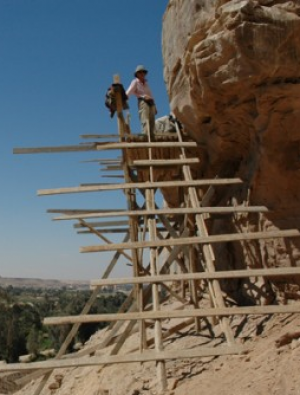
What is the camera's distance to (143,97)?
8.16 meters

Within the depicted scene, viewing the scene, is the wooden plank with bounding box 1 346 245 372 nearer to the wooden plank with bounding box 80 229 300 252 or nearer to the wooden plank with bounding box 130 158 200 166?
the wooden plank with bounding box 80 229 300 252

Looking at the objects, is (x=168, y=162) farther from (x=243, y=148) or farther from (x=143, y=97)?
(x=143, y=97)

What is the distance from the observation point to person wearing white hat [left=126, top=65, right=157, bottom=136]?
8.05 m

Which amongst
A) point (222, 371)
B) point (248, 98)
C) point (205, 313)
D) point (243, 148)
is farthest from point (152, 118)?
point (222, 371)

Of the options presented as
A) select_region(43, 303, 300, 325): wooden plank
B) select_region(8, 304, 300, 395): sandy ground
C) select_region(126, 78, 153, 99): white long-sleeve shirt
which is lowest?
select_region(8, 304, 300, 395): sandy ground

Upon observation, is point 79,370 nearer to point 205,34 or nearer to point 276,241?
point 276,241

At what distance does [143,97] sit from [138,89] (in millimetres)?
206

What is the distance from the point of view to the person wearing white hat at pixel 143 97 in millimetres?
8047

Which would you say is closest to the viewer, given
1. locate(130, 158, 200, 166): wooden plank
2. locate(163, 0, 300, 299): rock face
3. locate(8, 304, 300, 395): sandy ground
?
locate(8, 304, 300, 395): sandy ground

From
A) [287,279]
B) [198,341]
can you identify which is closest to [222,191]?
[287,279]

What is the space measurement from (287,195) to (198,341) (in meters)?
2.79

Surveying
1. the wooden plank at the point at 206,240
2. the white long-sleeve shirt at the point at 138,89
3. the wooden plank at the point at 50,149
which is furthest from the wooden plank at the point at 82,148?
the wooden plank at the point at 206,240

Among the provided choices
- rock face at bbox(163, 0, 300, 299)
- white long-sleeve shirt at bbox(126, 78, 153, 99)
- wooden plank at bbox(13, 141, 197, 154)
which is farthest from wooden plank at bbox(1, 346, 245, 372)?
white long-sleeve shirt at bbox(126, 78, 153, 99)

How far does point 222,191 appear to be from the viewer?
8.22m
